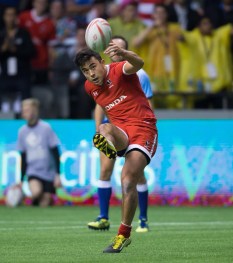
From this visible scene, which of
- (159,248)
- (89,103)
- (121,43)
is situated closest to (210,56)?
(89,103)

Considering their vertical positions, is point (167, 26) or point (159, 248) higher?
point (167, 26)

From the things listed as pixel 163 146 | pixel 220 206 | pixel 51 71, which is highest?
pixel 51 71

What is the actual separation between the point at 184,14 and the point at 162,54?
158 centimetres

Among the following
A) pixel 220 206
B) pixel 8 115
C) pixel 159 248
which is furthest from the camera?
pixel 8 115

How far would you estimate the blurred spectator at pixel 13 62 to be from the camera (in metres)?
18.6

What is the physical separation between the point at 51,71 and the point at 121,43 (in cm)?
774

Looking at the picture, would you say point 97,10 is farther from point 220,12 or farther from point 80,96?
point 220,12

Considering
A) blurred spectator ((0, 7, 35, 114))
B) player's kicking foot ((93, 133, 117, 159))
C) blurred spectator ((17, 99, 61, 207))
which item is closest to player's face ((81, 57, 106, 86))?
player's kicking foot ((93, 133, 117, 159))

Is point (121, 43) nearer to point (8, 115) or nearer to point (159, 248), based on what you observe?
point (159, 248)

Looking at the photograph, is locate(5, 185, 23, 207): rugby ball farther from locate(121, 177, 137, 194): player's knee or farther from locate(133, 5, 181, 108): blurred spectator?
locate(121, 177, 137, 194): player's knee

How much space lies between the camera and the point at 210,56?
1947 centimetres

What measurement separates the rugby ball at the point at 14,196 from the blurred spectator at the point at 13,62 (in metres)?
2.51

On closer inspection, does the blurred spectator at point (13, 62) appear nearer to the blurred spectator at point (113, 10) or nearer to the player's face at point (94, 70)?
the blurred spectator at point (113, 10)

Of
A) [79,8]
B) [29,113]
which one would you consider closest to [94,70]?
[29,113]
